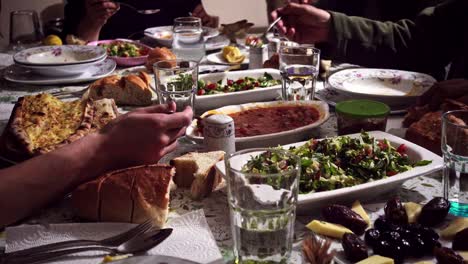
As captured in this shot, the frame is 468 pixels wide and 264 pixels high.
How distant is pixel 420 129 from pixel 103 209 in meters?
0.93

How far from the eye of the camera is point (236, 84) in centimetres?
218

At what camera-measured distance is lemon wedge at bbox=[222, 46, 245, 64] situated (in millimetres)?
2646

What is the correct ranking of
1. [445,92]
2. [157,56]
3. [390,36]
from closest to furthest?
[445,92]
[157,56]
[390,36]

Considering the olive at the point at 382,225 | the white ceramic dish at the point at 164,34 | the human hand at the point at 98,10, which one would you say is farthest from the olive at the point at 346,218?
the human hand at the point at 98,10

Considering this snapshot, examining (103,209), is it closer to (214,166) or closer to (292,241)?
(214,166)

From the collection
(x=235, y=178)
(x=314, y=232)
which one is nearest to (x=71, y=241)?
(x=235, y=178)

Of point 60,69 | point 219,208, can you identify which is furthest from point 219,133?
point 60,69

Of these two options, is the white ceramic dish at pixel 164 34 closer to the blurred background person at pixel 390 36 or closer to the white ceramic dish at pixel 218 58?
the white ceramic dish at pixel 218 58

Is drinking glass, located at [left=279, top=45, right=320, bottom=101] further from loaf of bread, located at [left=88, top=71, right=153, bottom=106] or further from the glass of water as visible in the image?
the glass of water

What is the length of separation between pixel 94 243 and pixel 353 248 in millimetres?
507

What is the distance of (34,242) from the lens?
1.13 meters

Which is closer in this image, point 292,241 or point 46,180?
point 292,241

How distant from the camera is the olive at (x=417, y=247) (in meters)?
1.05

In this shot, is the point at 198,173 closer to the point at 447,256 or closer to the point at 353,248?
the point at 353,248
